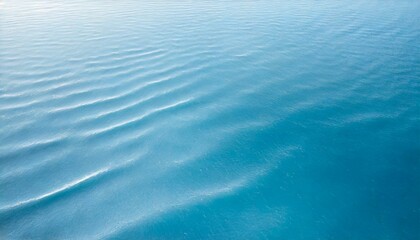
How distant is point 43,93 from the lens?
324 cm

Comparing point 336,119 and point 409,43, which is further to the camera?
point 409,43

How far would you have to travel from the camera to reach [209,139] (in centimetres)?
248

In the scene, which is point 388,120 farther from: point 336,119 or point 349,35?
point 349,35

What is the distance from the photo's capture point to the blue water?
1.76 meters

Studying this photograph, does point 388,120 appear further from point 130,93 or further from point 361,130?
point 130,93

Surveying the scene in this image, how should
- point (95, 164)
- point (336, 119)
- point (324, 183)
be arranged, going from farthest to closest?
1. point (336, 119)
2. point (95, 164)
3. point (324, 183)

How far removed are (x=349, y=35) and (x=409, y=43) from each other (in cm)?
114

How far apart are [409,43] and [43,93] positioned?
6654mm

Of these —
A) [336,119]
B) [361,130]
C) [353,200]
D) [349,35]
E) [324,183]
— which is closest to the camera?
[353,200]

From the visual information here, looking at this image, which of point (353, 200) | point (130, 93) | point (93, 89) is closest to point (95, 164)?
point (130, 93)

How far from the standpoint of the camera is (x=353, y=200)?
1880mm

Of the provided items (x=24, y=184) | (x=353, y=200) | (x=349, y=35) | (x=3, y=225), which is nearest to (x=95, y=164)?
(x=24, y=184)

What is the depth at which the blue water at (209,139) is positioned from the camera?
1.76 metres

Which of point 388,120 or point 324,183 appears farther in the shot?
point 388,120
